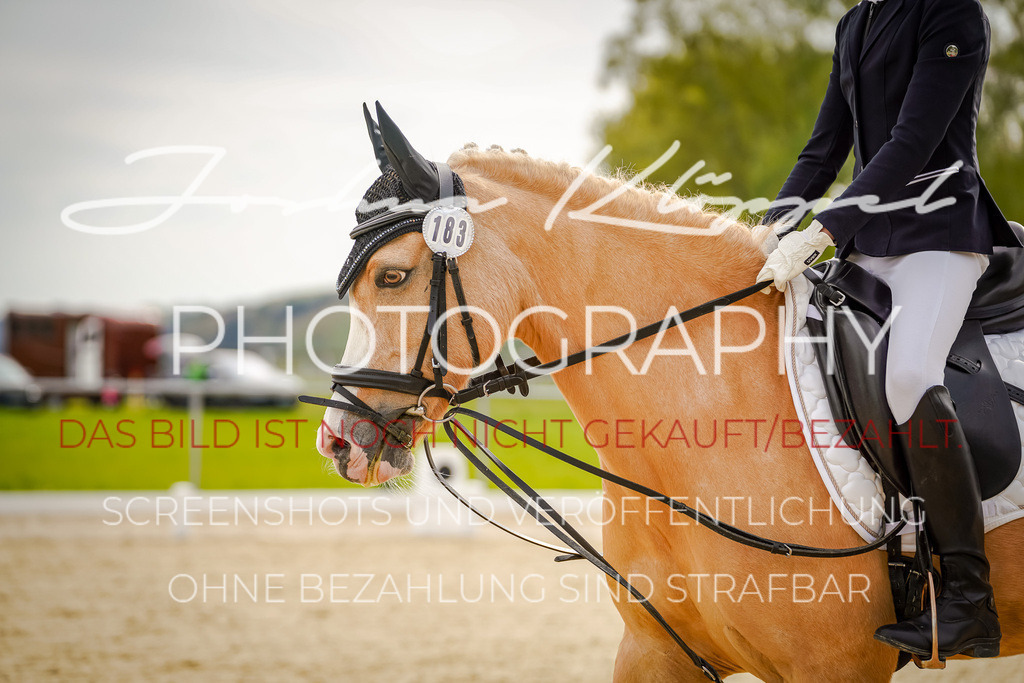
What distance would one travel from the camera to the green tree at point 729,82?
14773mm

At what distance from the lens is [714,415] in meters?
2.16

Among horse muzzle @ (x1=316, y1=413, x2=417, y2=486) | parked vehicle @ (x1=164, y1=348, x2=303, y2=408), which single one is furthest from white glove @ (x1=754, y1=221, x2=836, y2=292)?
parked vehicle @ (x1=164, y1=348, x2=303, y2=408)

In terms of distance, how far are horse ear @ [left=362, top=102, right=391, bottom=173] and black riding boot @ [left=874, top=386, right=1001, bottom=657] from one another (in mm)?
1587

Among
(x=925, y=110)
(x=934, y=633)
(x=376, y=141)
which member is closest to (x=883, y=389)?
(x=934, y=633)

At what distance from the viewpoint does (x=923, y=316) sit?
2102 mm

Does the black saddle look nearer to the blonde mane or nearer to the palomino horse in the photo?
the palomino horse

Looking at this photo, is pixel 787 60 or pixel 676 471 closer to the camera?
pixel 676 471

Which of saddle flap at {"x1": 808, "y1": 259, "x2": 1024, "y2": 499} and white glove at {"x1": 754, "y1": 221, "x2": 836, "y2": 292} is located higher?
white glove at {"x1": 754, "y1": 221, "x2": 836, "y2": 292}

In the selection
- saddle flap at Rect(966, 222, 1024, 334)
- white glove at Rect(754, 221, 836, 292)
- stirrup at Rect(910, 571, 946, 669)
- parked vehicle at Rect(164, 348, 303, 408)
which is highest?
white glove at Rect(754, 221, 836, 292)

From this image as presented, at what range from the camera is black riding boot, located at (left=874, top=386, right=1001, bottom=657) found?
6.61 feet

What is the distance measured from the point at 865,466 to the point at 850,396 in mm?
194

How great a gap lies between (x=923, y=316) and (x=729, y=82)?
15464 millimetres

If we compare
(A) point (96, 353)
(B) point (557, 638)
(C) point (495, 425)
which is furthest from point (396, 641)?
(A) point (96, 353)

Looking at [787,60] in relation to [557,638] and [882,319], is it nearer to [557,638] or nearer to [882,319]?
[557,638]
